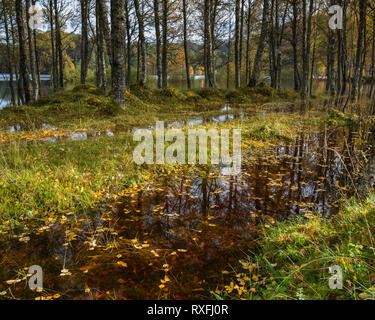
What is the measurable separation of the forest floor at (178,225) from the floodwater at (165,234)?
16 mm

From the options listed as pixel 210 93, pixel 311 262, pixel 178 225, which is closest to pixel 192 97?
pixel 210 93

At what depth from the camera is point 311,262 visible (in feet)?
7.93

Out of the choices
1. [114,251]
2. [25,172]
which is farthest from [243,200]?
[25,172]

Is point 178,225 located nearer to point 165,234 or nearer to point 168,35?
point 165,234

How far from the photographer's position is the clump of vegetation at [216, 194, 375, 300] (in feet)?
6.70

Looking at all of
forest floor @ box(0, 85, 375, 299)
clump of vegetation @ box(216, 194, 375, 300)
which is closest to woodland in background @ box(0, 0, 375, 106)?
forest floor @ box(0, 85, 375, 299)

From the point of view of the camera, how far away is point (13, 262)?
2836 millimetres

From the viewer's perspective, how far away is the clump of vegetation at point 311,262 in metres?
2.04

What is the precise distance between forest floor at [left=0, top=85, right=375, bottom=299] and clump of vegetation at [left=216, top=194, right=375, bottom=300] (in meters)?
0.01

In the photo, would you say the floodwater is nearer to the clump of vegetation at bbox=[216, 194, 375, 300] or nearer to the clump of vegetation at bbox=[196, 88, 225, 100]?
the clump of vegetation at bbox=[216, 194, 375, 300]

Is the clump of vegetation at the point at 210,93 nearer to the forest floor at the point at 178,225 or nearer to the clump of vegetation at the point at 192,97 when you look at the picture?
the clump of vegetation at the point at 192,97
